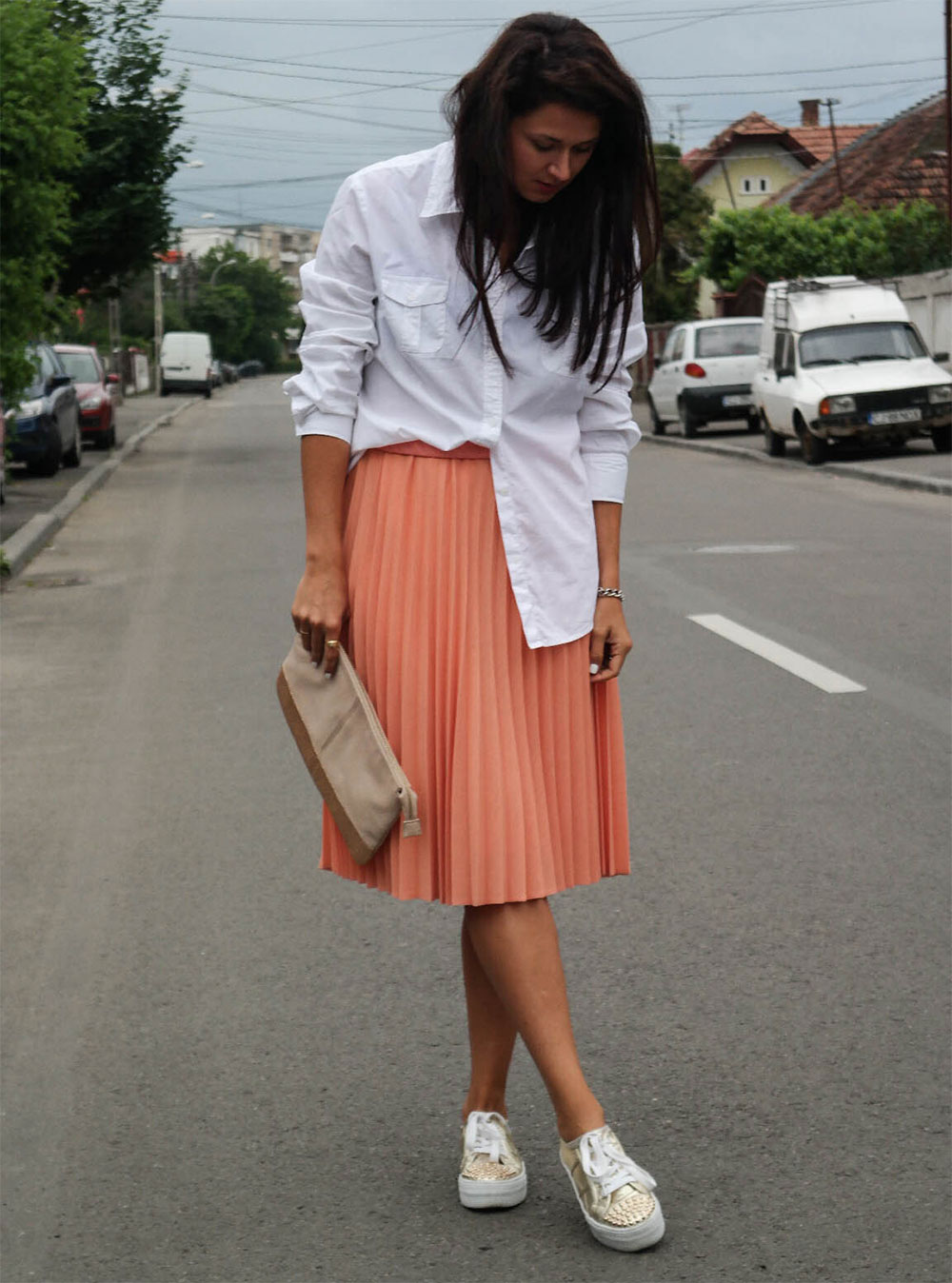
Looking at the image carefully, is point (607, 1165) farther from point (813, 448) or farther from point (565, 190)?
point (813, 448)

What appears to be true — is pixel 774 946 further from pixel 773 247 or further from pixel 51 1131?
pixel 773 247

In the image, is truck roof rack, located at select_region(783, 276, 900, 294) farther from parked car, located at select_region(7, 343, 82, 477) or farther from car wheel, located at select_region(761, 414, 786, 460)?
parked car, located at select_region(7, 343, 82, 477)

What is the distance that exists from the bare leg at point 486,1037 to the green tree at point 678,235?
48.6m

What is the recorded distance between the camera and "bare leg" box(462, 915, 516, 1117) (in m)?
3.20

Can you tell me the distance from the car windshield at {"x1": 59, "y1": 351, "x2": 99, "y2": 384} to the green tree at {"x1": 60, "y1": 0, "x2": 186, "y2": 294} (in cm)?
285

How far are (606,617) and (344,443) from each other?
1.74ft

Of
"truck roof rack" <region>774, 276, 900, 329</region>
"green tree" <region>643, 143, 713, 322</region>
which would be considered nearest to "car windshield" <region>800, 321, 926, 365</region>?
"truck roof rack" <region>774, 276, 900, 329</region>

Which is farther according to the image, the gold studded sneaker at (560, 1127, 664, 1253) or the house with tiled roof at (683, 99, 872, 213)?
the house with tiled roof at (683, 99, 872, 213)

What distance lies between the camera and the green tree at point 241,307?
128500mm

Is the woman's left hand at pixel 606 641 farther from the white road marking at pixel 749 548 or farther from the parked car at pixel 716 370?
the parked car at pixel 716 370

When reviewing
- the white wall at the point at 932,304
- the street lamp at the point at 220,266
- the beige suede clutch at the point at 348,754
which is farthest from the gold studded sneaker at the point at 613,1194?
the street lamp at the point at 220,266

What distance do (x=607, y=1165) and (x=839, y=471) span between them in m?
17.6

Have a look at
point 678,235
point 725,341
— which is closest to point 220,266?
point 678,235

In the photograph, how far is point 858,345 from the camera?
21.6 metres
